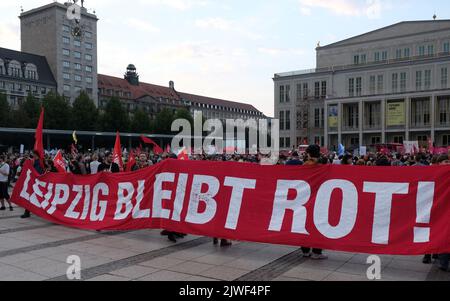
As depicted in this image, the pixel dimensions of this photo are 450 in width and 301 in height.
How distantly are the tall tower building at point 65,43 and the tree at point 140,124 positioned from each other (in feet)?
82.8

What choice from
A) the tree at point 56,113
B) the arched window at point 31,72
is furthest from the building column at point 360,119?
the arched window at point 31,72

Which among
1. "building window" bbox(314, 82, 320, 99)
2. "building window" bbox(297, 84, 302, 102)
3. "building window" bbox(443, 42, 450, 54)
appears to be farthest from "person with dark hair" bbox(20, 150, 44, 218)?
"building window" bbox(443, 42, 450, 54)

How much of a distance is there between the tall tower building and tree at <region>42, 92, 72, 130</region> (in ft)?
96.2

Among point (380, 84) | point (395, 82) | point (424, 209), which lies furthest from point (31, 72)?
point (424, 209)

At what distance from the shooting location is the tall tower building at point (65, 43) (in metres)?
92.0

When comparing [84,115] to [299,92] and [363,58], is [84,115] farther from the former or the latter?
[363,58]

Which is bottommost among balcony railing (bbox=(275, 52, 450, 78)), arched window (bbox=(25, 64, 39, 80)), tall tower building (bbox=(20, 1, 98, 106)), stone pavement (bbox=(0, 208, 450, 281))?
stone pavement (bbox=(0, 208, 450, 281))

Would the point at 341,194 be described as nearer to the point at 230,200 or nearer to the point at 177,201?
the point at 230,200

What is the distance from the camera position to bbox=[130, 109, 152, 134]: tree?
7362 centimetres

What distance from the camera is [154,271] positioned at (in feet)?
20.4

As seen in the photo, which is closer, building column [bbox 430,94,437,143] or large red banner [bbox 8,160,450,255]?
large red banner [bbox 8,160,450,255]

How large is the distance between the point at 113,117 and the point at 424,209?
6707 cm

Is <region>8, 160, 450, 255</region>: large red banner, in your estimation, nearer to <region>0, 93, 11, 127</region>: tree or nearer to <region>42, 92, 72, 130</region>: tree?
<region>0, 93, 11, 127</region>: tree

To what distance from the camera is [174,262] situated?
6.78 m
